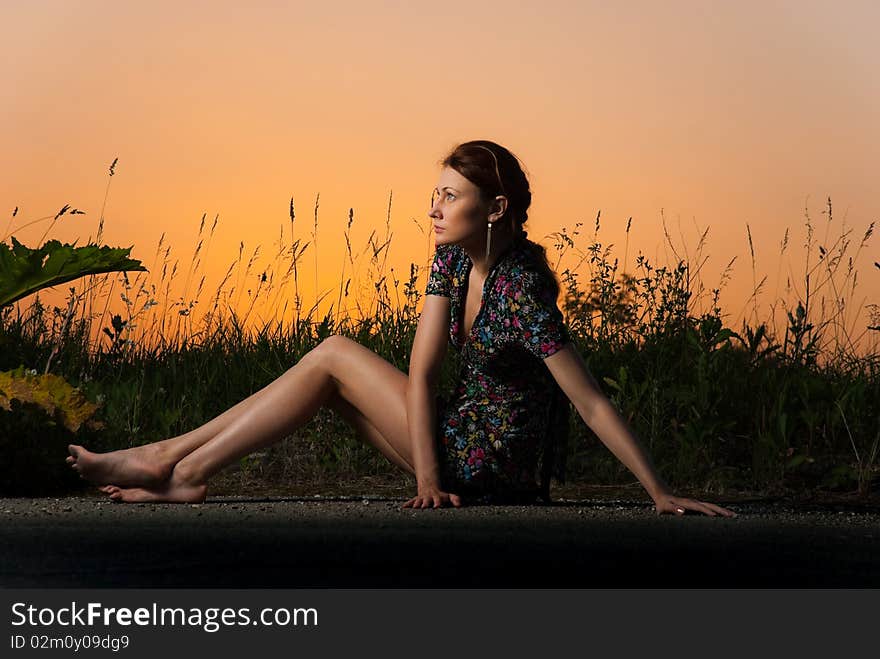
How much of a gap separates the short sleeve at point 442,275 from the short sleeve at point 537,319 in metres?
0.28

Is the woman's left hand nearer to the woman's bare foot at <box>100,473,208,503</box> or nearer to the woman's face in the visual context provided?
the woman's face

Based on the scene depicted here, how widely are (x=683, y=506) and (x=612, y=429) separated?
0.36 m

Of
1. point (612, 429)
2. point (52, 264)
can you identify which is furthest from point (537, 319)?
point (52, 264)

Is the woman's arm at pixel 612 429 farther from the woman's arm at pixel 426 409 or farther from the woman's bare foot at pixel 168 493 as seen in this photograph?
the woman's bare foot at pixel 168 493

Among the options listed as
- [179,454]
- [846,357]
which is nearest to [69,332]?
[179,454]

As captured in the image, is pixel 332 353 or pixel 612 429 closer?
pixel 612 429

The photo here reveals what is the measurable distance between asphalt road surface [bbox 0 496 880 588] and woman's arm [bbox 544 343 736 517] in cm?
11

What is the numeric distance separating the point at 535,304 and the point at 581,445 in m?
1.96

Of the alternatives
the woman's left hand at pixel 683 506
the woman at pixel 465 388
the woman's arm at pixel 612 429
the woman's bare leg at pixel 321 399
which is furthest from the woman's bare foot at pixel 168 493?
the woman's left hand at pixel 683 506

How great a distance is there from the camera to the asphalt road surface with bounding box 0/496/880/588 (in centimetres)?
337

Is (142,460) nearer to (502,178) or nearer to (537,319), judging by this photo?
(537,319)

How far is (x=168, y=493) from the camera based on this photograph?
480 centimetres

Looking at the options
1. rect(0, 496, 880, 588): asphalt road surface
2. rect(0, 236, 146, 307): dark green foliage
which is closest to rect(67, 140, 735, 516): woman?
rect(0, 496, 880, 588): asphalt road surface

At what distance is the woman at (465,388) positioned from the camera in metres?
4.37
